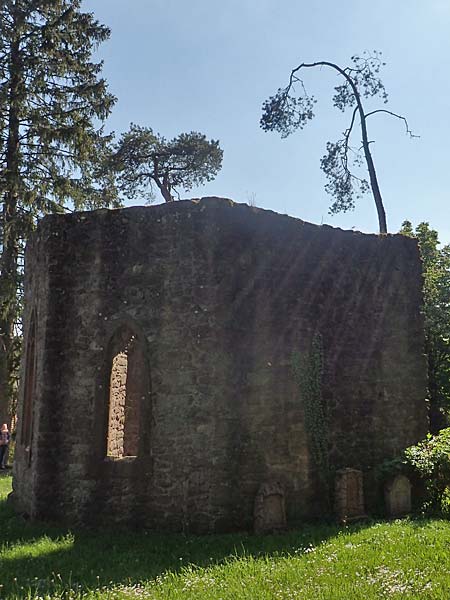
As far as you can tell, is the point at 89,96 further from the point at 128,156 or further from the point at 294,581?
the point at 294,581

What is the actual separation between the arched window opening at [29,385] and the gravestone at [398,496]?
6.49 metres

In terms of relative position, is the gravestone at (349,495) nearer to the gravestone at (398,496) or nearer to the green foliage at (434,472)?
the gravestone at (398,496)

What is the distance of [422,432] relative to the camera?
12.0 metres

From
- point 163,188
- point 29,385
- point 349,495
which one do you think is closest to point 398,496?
point 349,495

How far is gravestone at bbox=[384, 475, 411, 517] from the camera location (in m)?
10.00

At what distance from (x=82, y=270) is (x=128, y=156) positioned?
16314mm

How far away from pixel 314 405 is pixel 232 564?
3650 mm

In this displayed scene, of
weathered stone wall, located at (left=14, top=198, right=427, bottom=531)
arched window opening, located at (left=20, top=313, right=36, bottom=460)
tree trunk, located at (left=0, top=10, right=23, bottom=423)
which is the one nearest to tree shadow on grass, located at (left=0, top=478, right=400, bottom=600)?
weathered stone wall, located at (left=14, top=198, right=427, bottom=531)

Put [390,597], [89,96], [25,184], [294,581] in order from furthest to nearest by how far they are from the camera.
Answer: [89,96], [25,184], [294,581], [390,597]

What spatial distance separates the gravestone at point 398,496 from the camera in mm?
9996

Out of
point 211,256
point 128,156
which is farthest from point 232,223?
point 128,156

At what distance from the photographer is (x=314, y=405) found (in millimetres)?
10352

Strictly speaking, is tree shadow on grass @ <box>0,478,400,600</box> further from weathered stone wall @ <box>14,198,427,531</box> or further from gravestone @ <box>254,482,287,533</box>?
weathered stone wall @ <box>14,198,427,531</box>

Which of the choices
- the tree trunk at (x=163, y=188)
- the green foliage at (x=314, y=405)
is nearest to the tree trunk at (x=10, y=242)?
the tree trunk at (x=163, y=188)
